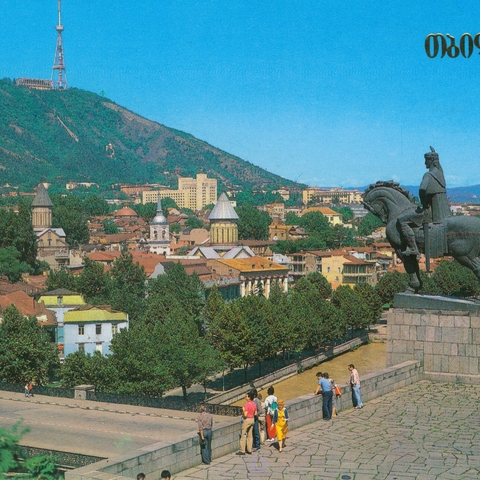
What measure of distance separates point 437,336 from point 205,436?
24.5ft

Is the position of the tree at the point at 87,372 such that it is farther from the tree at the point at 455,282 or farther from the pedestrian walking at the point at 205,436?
the tree at the point at 455,282

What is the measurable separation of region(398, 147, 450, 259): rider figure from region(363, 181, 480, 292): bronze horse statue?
11 centimetres

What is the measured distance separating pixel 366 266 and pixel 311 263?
30.2 ft

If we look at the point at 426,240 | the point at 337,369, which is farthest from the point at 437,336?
the point at 337,369

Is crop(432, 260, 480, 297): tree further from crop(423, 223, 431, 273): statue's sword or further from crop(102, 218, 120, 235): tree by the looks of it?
crop(102, 218, 120, 235): tree

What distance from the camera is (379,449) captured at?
1274 centimetres

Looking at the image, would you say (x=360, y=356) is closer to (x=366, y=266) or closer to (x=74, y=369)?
(x=74, y=369)

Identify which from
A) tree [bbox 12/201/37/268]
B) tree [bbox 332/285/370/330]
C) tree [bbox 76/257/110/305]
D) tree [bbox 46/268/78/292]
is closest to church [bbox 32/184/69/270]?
tree [bbox 12/201/37/268]

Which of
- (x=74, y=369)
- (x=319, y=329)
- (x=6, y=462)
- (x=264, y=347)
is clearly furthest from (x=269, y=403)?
(x=319, y=329)

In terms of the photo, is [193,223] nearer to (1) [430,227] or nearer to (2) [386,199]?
(2) [386,199]

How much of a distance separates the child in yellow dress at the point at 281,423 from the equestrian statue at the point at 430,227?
5.78 m

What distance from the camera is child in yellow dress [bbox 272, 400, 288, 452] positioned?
1280 centimetres

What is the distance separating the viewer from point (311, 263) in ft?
338

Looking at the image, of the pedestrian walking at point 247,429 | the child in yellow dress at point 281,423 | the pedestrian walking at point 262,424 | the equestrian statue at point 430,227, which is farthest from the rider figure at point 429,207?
the pedestrian walking at point 247,429
